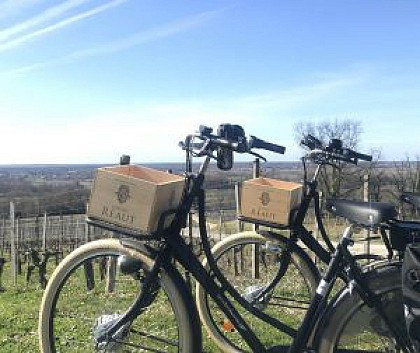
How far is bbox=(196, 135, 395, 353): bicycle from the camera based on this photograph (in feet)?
12.6

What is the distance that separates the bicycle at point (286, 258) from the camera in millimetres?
3836

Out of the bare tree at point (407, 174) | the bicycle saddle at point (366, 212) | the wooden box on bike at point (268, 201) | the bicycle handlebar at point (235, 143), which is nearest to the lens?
the bicycle saddle at point (366, 212)

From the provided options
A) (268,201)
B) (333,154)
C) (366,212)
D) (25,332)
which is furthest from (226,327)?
(366,212)

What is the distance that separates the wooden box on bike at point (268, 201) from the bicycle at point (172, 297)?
2.54 ft

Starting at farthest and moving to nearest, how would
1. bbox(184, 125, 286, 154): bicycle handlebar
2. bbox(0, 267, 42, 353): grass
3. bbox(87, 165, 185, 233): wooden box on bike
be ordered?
bbox(0, 267, 42, 353): grass → bbox(184, 125, 286, 154): bicycle handlebar → bbox(87, 165, 185, 233): wooden box on bike

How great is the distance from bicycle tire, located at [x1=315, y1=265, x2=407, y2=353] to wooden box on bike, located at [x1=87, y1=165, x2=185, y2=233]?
3.19ft

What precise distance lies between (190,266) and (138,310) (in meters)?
0.37

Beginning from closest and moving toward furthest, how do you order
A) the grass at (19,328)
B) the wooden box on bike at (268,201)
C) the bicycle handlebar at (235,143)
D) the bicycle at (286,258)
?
the bicycle handlebar at (235,143)
the bicycle at (286,258)
the wooden box on bike at (268,201)
the grass at (19,328)

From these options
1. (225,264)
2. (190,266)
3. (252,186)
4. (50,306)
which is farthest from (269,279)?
(50,306)

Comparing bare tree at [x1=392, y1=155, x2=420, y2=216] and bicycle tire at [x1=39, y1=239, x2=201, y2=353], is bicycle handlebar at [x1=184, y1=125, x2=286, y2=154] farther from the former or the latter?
bare tree at [x1=392, y1=155, x2=420, y2=216]

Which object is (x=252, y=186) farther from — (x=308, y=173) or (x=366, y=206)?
(x=366, y=206)

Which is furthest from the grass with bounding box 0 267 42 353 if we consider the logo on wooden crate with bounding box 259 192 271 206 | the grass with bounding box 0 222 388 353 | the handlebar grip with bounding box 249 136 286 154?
the handlebar grip with bounding box 249 136 286 154

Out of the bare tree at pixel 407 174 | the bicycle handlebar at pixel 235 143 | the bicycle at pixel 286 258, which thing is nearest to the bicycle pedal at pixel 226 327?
the bicycle at pixel 286 258

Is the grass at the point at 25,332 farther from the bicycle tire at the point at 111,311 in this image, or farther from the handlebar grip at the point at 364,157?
the handlebar grip at the point at 364,157
